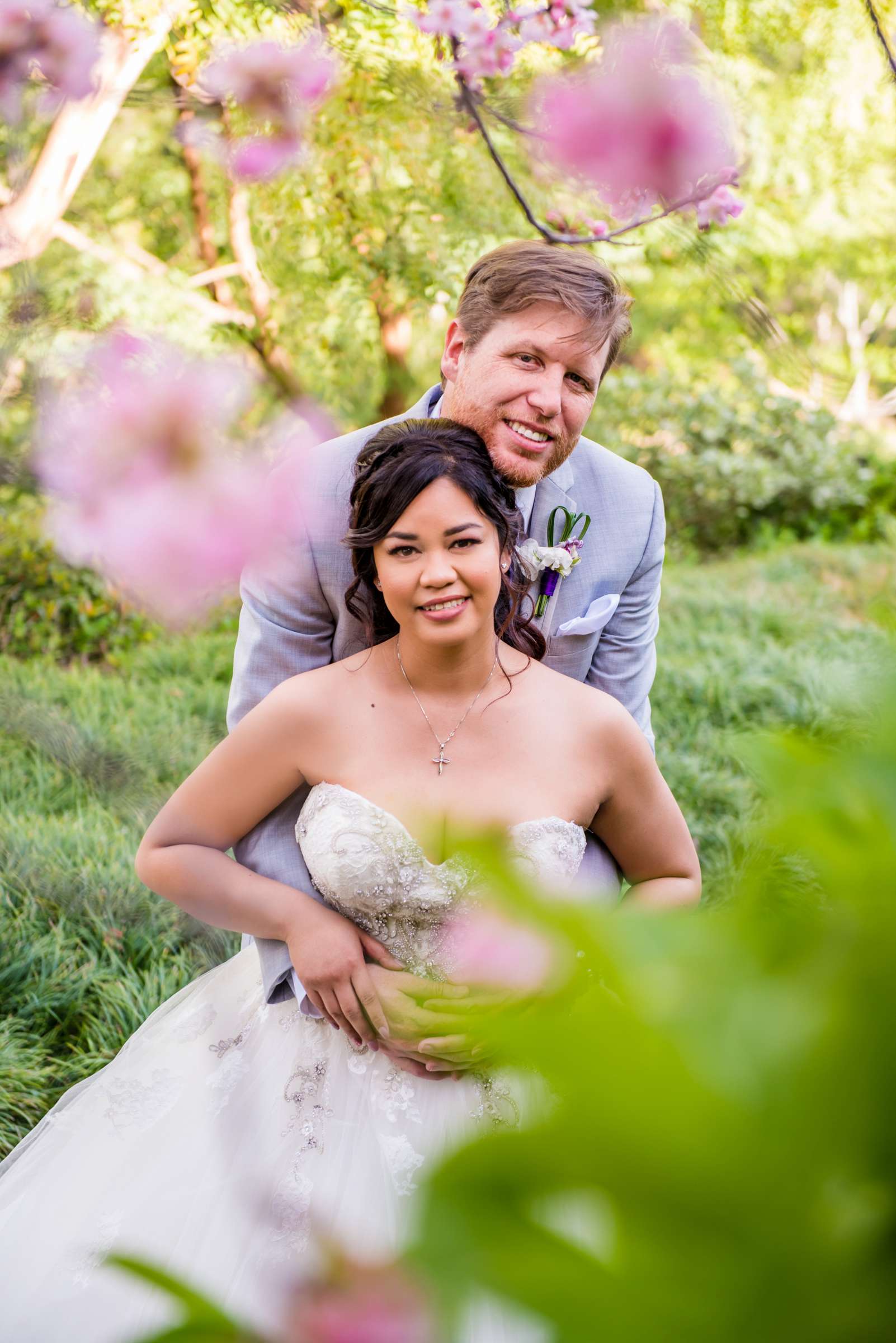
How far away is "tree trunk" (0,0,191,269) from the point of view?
321cm

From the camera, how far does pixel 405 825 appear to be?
1.95m

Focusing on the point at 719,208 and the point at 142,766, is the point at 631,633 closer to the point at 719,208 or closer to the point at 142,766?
the point at 719,208

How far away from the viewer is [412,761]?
2.03m

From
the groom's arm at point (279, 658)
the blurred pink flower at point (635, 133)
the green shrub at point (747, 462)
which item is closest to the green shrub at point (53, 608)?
the groom's arm at point (279, 658)

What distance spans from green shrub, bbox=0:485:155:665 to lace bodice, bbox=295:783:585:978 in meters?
4.10

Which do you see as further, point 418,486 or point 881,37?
point 418,486

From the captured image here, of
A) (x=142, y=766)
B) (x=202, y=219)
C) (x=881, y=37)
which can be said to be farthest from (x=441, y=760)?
(x=202, y=219)

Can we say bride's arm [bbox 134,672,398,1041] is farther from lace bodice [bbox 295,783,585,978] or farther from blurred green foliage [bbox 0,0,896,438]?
blurred green foliage [bbox 0,0,896,438]

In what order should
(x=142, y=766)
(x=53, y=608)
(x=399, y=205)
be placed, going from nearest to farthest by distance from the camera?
(x=142, y=766)
(x=399, y=205)
(x=53, y=608)

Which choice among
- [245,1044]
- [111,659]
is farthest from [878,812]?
[111,659]

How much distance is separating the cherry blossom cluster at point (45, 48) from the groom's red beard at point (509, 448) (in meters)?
0.94

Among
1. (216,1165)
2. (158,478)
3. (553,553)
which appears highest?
(158,478)

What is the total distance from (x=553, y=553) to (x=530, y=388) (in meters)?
0.35

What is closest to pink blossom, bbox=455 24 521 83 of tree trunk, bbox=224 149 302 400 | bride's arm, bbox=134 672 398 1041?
bride's arm, bbox=134 672 398 1041
